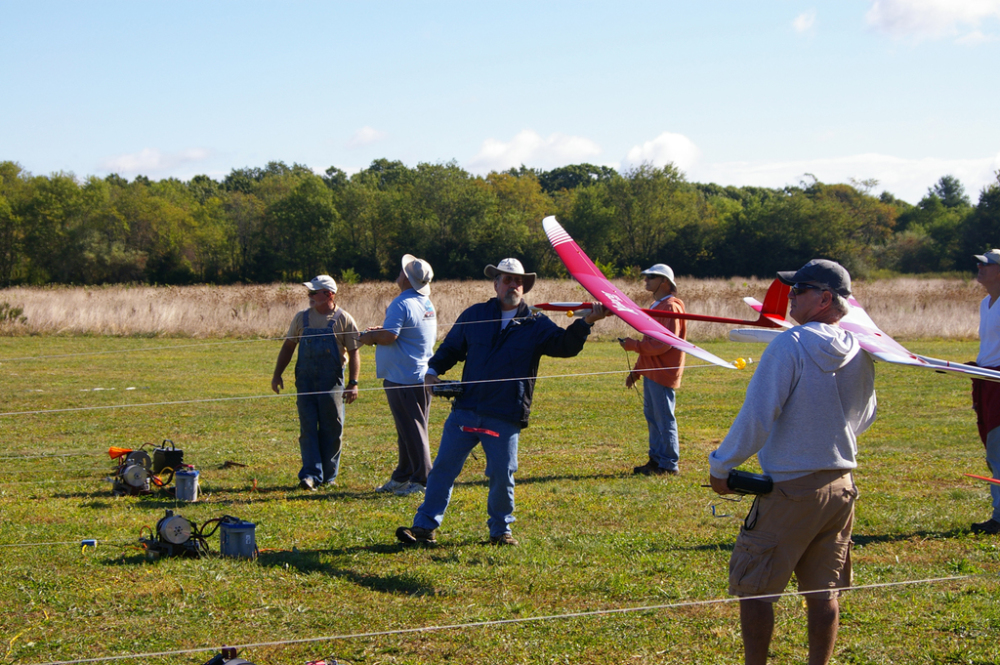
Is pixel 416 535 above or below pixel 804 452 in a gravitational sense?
below

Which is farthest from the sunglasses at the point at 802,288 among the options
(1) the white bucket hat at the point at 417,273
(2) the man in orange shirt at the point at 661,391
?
(2) the man in orange shirt at the point at 661,391

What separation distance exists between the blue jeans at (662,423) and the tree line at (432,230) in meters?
39.1

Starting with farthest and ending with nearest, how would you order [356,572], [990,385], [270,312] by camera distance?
[270,312]
[990,385]
[356,572]

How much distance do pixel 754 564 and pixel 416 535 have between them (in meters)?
2.71

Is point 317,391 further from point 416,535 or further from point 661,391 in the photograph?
point 661,391

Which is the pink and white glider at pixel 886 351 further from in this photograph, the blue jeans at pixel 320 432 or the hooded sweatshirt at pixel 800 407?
the blue jeans at pixel 320 432

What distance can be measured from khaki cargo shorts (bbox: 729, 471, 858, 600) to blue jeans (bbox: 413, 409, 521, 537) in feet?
7.28

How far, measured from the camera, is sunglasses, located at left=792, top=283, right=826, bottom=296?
10.3 feet

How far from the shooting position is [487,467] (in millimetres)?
5305

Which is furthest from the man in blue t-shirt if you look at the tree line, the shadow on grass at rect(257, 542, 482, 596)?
the tree line

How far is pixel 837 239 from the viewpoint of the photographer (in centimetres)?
4969

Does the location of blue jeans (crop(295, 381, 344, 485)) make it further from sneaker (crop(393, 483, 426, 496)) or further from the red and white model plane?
the red and white model plane

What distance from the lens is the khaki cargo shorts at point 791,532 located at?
305 centimetres

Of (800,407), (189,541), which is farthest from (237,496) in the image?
(800,407)
